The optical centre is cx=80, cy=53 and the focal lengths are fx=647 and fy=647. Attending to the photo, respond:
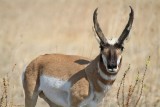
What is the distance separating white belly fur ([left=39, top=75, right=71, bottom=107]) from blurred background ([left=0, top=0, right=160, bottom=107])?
3.76 m

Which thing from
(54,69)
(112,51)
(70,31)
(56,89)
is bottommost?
(70,31)

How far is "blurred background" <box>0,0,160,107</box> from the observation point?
15.5 m

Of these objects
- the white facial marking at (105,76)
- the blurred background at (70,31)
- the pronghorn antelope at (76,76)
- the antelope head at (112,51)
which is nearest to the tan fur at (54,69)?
the pronghorn antelope at (76,76)

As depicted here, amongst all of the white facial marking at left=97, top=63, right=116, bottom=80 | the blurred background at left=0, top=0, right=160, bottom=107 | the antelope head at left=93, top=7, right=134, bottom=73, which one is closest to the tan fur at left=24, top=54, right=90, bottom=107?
the white facial marking at left=97, top=63, right=116, bottom=80

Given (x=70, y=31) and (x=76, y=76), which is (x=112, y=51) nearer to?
(x=76, y=76)

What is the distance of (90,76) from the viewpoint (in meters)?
8.67

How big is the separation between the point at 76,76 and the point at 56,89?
43 centimetres

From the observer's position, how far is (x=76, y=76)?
8.82m

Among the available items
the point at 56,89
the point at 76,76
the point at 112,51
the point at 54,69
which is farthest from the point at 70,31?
the point at 112,51

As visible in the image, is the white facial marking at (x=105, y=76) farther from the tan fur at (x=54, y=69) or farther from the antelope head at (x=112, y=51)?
the tan fur at (x=54, y=69)

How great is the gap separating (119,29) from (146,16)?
203cm

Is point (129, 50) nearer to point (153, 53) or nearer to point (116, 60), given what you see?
point (153, 53)

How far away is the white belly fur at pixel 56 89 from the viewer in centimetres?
895

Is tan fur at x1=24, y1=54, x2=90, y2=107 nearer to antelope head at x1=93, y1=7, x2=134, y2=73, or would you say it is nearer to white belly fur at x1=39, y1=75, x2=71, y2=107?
white belly fur at x1=39, y1=75, x2=71, y2=107
